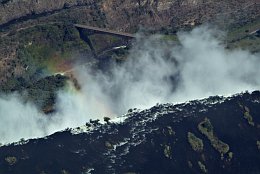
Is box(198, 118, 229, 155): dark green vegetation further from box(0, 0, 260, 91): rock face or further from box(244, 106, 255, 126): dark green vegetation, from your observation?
box(0, 0, 260, 91): rock face

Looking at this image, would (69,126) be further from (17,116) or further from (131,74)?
(131,74)

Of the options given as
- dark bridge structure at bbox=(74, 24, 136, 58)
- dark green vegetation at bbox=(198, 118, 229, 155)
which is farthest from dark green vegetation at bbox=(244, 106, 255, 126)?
dark bridge structure at bbox=(74, 24, 136, 58)

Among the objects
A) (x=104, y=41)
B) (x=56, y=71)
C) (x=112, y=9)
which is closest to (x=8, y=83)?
(x=56, y=71)

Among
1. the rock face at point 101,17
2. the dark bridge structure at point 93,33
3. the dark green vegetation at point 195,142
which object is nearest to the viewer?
the dark green vegetation at point 195,142

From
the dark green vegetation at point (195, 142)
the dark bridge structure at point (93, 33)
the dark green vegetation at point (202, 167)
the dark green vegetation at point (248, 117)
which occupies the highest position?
the dark bridge structure at point (93, 33)

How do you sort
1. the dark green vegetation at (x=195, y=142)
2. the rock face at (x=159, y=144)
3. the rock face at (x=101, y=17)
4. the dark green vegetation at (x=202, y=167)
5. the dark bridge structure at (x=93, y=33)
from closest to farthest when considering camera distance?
the dark green vegetation at (x=202, y=167) → the rock face at (x=159, y=144) → the dark green vegetation at (x=195, y=142) → the rock face at (x=101, y=17) → the dark bridge structure at (x=93, y=33)

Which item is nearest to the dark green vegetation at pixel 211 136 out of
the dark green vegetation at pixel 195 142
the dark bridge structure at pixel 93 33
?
the dark green vegetation at pixel 195 142

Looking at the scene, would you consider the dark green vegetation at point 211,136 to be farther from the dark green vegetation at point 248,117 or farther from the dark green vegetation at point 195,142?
the dark green vegetation at point 248,117

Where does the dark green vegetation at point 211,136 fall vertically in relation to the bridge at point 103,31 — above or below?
below

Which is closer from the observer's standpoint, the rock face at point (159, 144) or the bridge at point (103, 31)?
the rock face at point (159, 144)
